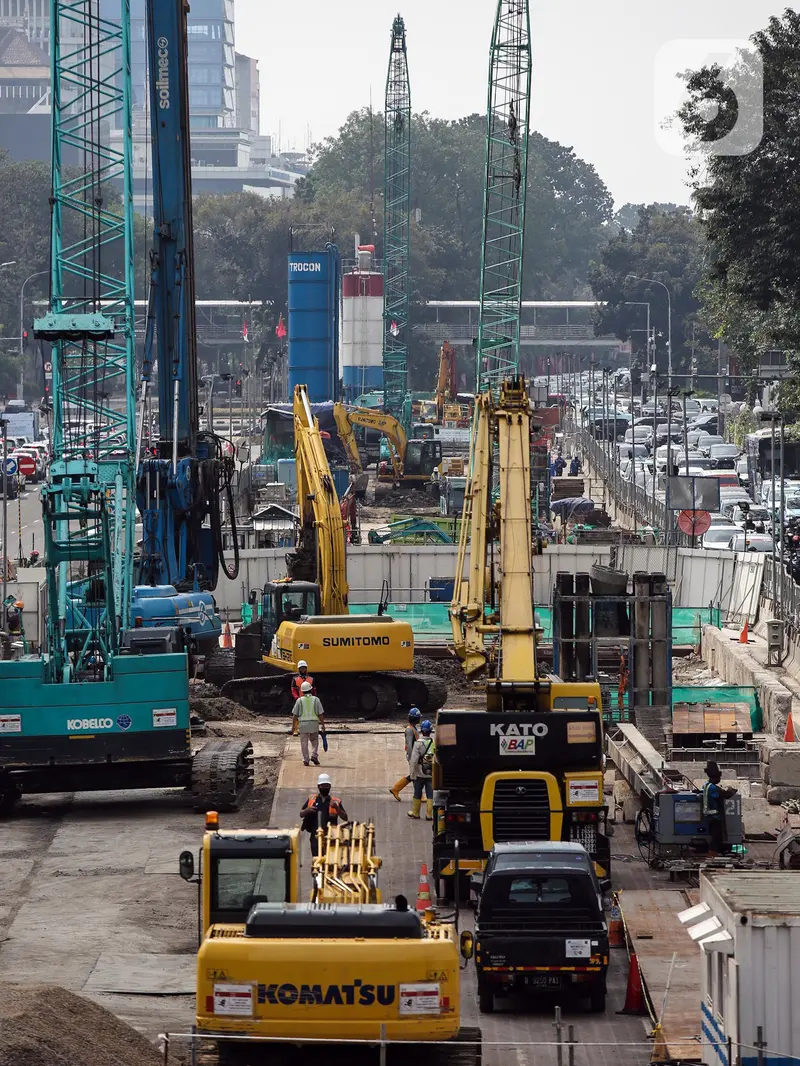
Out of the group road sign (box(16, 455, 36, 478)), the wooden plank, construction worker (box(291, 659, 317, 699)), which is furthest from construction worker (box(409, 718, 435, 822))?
road sign (box(16, 455, 36, 478))

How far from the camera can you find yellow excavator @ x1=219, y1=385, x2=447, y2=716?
127 ft

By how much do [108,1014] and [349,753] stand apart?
1779 centimetres

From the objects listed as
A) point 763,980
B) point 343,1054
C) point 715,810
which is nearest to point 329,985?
point 343,1054

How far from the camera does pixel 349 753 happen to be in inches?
1379

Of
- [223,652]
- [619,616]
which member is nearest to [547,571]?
[223,652]

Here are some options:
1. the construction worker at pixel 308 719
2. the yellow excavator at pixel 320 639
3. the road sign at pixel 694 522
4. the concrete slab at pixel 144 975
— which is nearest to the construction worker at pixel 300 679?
the yellow excavator at pixel 320 639

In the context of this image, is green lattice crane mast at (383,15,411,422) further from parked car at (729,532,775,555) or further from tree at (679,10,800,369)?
parked car at (729,532,775,555)

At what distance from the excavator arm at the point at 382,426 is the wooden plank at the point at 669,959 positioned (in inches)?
2255

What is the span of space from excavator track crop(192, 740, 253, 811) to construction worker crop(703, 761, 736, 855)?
295 inches

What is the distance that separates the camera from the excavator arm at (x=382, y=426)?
8139 cm

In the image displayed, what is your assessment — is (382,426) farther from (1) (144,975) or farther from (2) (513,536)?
(1) (144,975)

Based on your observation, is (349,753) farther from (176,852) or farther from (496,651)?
(176,852)

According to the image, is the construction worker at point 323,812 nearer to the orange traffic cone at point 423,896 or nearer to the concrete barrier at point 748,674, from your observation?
the orange traffic cone at point 423,896

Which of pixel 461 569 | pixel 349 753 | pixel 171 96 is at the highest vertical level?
pixel 171 96
